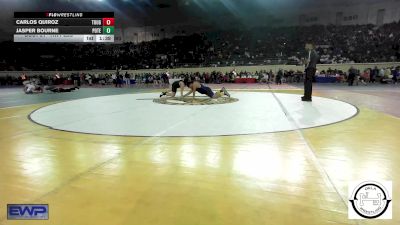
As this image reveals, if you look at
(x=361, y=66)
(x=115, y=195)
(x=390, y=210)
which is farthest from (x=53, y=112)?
(x=361, y=66)

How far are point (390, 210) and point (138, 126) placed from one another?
427cm

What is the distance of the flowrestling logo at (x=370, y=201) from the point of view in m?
2.27

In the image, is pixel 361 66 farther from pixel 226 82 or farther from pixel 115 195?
pixel 115 195

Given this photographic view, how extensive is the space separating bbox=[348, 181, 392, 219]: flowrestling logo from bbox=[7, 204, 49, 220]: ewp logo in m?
2.36

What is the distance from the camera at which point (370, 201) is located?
2.40 m

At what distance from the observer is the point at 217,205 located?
96.9 inches
